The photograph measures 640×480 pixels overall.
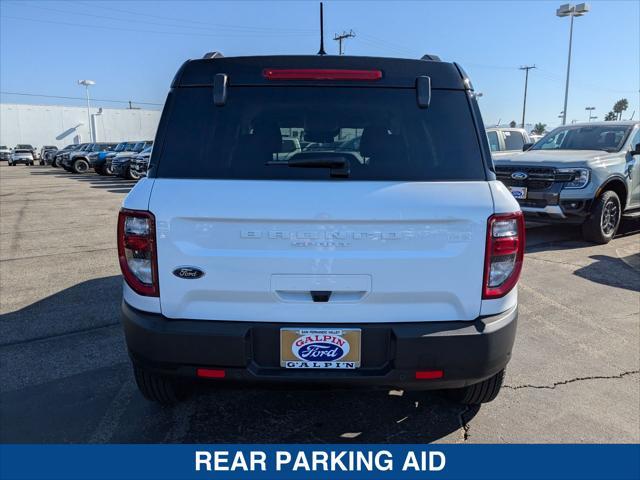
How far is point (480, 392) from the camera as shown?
2.79 metres

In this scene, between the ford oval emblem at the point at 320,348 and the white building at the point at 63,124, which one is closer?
the ford oval emblem at the point at 320,348

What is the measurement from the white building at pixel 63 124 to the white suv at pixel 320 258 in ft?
188

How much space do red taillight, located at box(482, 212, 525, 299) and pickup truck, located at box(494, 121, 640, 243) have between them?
5842 mm

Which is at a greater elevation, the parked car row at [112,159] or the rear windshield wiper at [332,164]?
the rear windshield wiper at [332,164]

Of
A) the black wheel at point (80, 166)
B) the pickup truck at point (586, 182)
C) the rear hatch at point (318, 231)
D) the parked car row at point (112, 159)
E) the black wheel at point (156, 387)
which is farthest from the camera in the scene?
the black wheel at point (80, 166)

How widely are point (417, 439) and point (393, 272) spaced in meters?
1.15

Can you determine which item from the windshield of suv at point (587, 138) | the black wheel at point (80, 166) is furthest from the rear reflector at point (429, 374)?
the black wheel at point (80, 166)

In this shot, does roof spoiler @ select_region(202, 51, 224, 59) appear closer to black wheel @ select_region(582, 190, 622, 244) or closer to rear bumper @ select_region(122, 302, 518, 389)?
rear bumper @ select_region(122, 302, 518, 389)

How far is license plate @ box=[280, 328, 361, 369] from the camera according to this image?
7.23 ft

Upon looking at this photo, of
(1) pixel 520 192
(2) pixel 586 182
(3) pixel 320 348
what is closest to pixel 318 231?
(3) pixel 320 348

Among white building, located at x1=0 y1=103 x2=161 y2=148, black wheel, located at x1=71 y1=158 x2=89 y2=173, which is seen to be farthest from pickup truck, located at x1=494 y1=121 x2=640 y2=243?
white building, located at x1=0 y1=103 x2=161 y2=148

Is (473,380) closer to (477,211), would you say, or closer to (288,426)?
(477,211)

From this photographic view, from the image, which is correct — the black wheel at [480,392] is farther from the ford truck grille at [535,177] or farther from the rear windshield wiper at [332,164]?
the ford truck grille at [535,177]

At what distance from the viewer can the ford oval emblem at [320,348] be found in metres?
2.21
